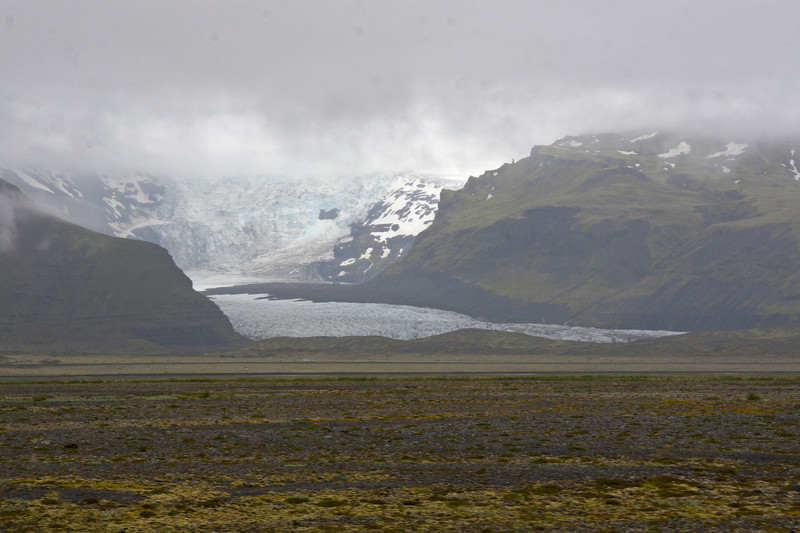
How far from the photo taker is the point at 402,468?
2684 cm

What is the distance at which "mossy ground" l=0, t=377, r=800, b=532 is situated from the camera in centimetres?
1941

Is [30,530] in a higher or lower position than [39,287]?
lower

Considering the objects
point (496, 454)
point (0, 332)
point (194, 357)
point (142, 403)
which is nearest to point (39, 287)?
point (0, 332)

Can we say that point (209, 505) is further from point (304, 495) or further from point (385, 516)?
point (385, 516)

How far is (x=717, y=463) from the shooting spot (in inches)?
1062

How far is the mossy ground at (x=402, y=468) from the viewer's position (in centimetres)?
1941

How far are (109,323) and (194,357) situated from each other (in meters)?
38.8

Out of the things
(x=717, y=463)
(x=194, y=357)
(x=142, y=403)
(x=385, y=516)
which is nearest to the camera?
(x=385, y=516)

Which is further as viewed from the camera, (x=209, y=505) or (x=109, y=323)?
(x=109, y=323)

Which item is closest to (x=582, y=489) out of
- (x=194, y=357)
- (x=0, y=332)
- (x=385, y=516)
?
(x=385, y=516)

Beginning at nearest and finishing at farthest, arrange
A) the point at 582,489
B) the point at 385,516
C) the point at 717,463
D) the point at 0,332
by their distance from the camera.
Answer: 1. the point at 385,516
2. the point at 582,489
3. the point at 717,463
4. the point at 0,332

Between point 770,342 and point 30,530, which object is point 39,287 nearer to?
point 770,342

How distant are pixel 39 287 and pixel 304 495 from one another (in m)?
193

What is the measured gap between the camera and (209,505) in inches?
827
